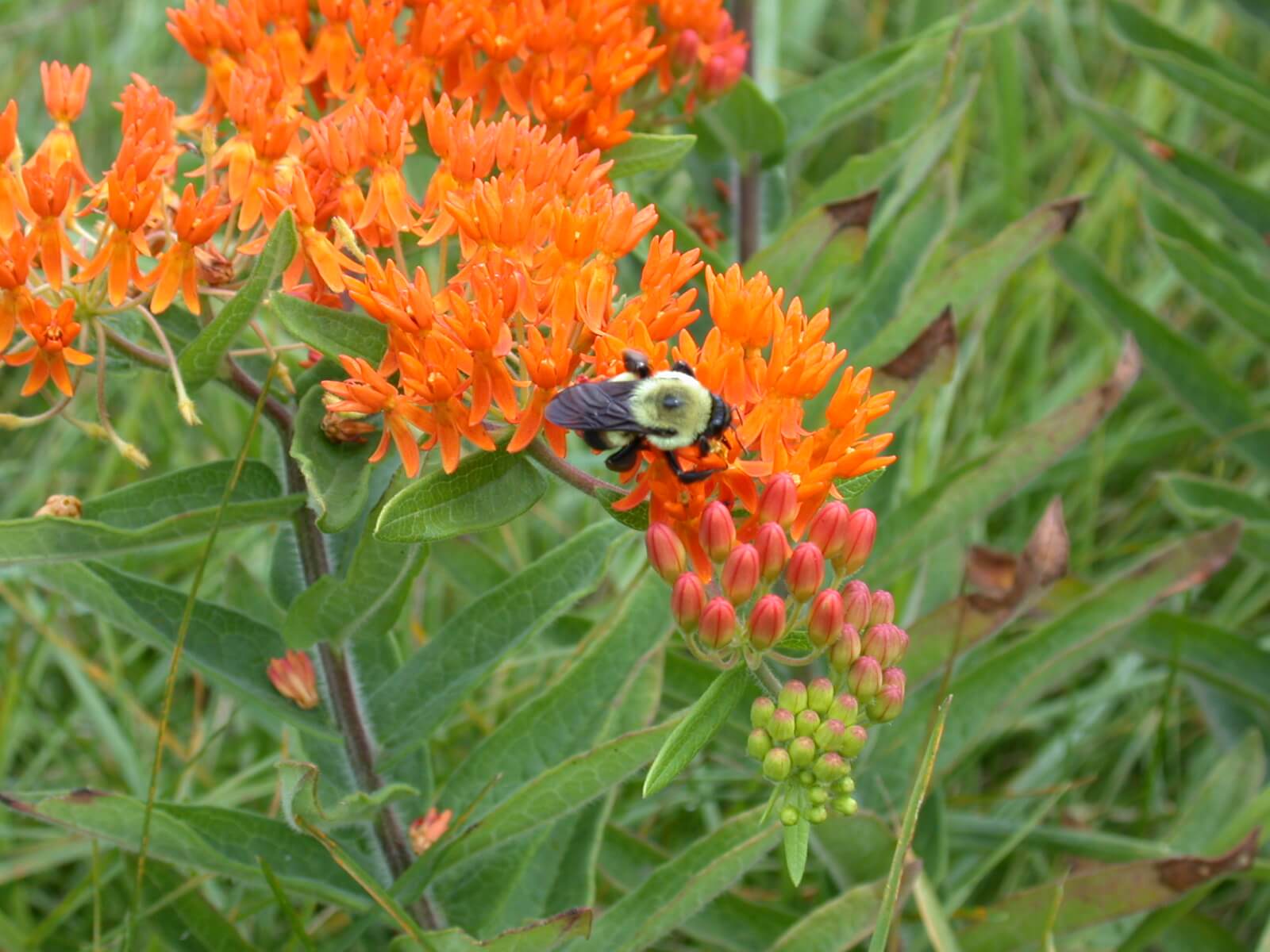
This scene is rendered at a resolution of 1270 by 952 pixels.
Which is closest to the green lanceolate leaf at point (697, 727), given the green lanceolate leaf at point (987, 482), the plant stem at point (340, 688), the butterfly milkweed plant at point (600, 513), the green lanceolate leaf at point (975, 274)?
the butterfly milkweed plant at point (600, 513)

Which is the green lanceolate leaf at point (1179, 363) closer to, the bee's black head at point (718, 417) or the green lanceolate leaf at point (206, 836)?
the bee's black head at point (718, 417)

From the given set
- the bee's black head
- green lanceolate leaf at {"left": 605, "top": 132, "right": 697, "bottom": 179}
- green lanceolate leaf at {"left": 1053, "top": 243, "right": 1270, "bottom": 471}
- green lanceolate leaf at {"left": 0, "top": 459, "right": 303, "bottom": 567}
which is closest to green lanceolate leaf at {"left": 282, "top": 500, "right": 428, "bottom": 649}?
green lanceolate leaf at {"left": 0, "top": 459, "right": 303, "bottom": 567}

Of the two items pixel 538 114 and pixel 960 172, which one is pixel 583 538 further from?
pixel 960 172

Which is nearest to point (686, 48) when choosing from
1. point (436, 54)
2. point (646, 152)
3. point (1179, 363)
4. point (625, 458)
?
point (646, 152)

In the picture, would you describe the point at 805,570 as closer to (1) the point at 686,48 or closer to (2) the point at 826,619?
(2) the point at 826,619

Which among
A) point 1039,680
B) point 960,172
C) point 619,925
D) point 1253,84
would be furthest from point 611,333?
point 960,172
